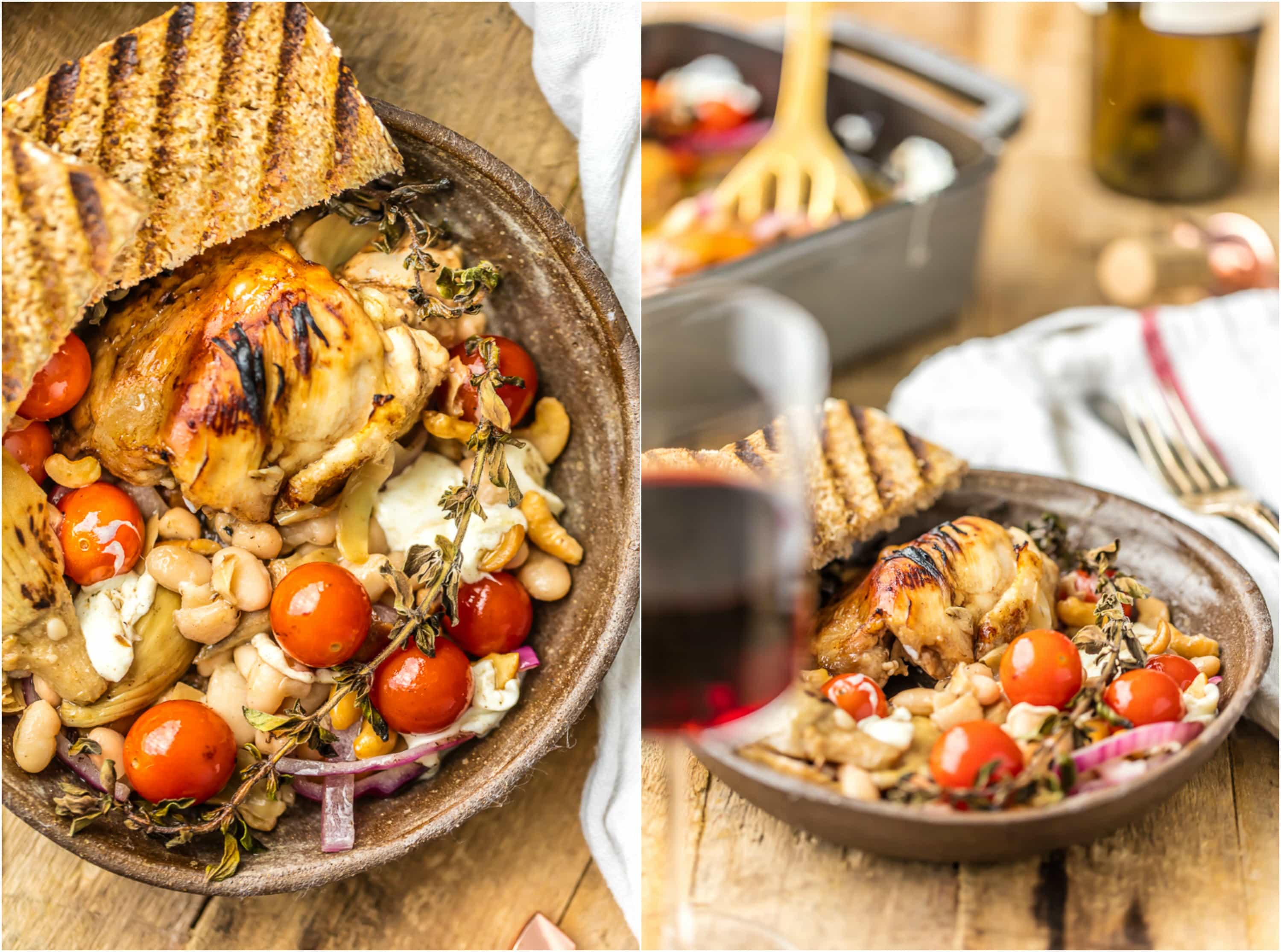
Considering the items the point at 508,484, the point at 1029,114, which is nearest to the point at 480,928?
the point at 508,484

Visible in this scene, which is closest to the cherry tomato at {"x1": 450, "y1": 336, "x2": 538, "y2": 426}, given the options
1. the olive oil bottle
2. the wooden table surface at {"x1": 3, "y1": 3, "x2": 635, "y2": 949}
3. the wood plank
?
the wooden table surface at {"x1": 3, "y1": 3, "x2": 635, "y2": 949}

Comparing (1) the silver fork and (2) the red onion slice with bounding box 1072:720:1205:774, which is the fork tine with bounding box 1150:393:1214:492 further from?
(2) the red onion slice with bounding box 1072:720:1205:774

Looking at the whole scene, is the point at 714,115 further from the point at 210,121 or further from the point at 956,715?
the point at 956,715

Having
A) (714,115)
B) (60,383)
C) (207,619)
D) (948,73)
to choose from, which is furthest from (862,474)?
(714,115)

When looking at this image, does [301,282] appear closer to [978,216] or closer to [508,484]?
[508,484]

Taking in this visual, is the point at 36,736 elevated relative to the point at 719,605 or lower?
lower

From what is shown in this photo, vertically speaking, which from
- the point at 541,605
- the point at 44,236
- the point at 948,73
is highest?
the point at 44,236
